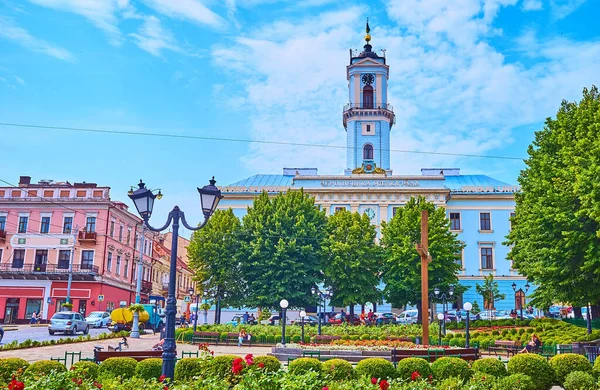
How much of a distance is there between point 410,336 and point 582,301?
8659mm

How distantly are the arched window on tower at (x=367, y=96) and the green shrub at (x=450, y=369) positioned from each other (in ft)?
162

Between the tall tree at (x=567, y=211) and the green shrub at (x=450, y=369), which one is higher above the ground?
the tall tree at (x=567, y=211)

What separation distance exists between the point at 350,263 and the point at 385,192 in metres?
14.4

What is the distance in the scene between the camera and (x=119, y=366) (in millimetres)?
12898

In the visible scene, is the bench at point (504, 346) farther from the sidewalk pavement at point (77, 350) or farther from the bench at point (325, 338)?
the sidewalk pavement at point (77, 350)

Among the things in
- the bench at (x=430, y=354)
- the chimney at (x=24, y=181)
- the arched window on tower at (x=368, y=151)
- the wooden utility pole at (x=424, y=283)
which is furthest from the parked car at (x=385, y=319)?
the chimney at (x=24, y=181)

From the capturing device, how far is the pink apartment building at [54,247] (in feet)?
162

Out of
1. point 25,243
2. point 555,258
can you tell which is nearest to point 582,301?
point 555,258

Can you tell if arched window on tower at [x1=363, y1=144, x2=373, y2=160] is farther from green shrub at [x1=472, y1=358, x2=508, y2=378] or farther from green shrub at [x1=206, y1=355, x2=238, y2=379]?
green shrub at [x1=206, y1=355, x2=238, y2=379]

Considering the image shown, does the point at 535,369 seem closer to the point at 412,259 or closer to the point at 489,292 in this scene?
the point at 412,259

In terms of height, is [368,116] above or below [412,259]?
above

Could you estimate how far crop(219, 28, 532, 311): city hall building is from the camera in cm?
5534

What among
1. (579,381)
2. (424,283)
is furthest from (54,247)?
(579,381)

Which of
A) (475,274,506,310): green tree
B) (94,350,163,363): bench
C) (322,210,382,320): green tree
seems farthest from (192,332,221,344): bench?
(475,274,506,310): green tree
